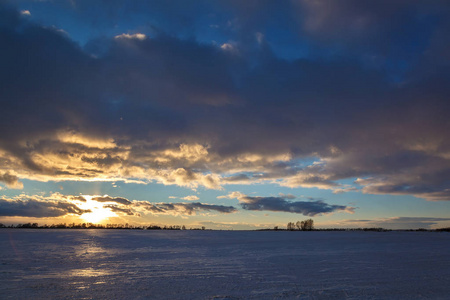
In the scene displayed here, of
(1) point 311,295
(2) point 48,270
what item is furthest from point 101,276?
(1) point 311,295

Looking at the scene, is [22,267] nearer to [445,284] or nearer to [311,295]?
[311,295]

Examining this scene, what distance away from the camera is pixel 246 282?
42.8ft

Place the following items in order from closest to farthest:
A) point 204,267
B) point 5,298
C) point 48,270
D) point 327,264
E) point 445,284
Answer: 1. point 5,298
2. point 445,284
3. point 48,270
4. point 204,267
5. point 327,264

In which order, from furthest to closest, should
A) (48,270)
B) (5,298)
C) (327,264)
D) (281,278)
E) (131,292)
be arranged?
1. (327,264)
2. (48,270)
3. (281,278)
4. (131,292)
5. (5,298)

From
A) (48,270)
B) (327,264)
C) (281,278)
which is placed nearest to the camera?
(281,278)

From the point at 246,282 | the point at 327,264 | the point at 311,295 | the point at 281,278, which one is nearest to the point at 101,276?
the point at 246,282

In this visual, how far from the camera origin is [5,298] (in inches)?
409

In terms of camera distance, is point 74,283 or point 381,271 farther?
point 381,271

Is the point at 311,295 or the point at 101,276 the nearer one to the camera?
the point at 311,295

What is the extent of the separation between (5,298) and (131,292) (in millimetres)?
4035

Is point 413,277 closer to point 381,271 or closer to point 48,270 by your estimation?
point 381,271

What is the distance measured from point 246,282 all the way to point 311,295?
3.09 m

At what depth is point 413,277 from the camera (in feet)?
47.4

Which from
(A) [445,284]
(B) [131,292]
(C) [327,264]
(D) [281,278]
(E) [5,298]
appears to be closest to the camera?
(E) [5,298]
